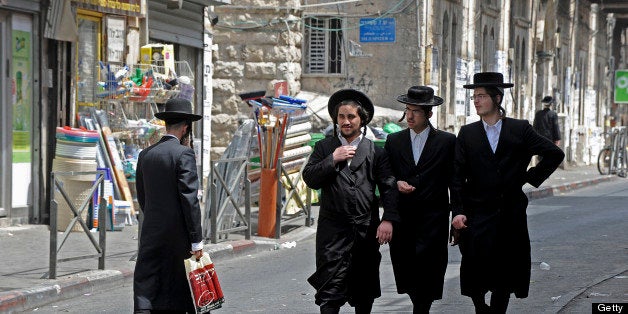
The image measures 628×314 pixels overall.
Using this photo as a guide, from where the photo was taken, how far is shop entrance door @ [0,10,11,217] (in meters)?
15.6

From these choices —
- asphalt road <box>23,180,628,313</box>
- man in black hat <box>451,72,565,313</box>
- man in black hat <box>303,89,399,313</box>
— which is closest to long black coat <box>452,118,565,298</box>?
man in black hat <box>451,72,565,313</box>

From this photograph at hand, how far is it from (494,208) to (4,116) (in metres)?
9.16

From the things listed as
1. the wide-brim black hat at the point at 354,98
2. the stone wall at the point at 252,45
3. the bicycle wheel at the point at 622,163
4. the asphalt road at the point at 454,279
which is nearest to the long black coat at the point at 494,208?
the wide-brim black hat at the point at 354,98

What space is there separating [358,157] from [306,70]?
19.4 meters

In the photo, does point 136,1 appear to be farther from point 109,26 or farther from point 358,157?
point 358,157

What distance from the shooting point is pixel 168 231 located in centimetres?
773

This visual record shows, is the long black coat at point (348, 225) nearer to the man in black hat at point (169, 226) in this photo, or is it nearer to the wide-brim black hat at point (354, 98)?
the wide-brim black hat at point (354, 98)

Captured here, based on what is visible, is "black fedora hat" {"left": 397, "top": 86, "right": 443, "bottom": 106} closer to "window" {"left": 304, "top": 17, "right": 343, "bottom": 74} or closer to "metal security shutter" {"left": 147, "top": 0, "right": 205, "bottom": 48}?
"metal security shutter" {"left": 147, "top": 0, "right": 205, "bottom": 48}

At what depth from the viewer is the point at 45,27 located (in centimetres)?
1625

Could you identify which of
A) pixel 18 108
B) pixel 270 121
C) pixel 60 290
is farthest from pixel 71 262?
pixel 270 121

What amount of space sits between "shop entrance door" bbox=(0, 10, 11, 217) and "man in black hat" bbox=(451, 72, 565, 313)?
8850mm

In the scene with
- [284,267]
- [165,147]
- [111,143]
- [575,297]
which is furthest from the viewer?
[111,143]

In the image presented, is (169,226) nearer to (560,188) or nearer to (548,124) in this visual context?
(548,124)

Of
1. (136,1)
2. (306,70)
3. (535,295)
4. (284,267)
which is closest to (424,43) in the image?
(306,70)
